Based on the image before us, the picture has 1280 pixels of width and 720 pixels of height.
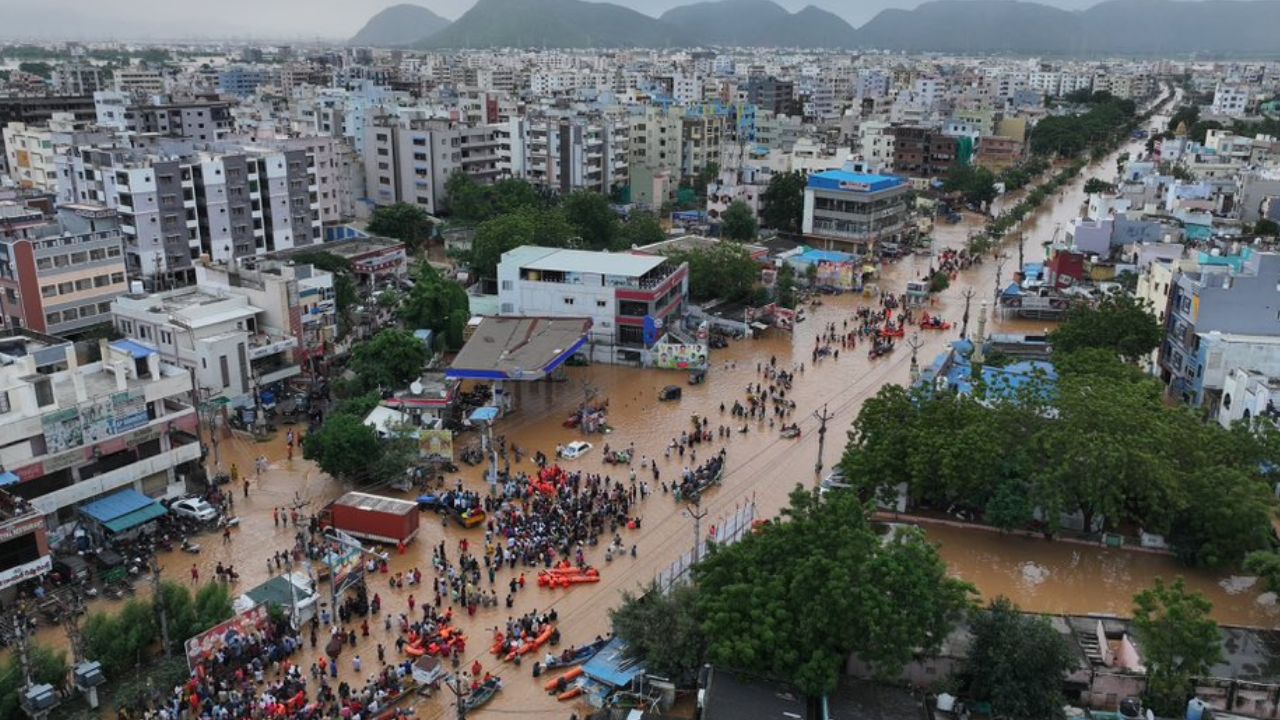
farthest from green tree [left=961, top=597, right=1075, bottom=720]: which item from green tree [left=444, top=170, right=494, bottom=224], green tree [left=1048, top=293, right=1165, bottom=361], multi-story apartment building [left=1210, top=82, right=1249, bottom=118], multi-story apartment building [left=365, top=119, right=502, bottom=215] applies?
multi-story apartment building [left=1210, top=82, right=1249, bottom=118]

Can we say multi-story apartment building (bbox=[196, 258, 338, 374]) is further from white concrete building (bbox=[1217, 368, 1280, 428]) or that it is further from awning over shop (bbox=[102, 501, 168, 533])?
white concrete building (bbox=[1217, 368, 1280, 428])

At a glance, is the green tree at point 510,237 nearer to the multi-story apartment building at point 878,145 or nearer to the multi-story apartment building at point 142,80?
the multi-story apartment building at point 878,145

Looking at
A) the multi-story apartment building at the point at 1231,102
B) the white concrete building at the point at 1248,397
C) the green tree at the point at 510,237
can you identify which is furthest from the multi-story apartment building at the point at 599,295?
the multi-story apartment building at the point at 1231,102

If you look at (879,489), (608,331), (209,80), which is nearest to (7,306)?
(608,331)

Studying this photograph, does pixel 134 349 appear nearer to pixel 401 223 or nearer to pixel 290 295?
pixel 290 295

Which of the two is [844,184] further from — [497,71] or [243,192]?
[497,71]

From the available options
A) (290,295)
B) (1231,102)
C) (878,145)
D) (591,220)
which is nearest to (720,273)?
(591,220)
